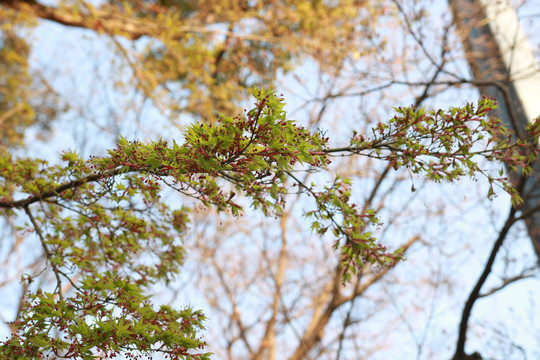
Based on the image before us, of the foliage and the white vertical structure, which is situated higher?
the white vertical structure

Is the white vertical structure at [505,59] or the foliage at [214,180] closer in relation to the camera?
the foliage at [214,180]

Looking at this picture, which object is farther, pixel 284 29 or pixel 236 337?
pixel 284 29

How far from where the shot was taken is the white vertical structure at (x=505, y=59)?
506cm

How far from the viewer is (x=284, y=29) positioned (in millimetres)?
8492

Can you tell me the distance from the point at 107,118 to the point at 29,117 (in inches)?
59.3

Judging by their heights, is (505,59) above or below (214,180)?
above

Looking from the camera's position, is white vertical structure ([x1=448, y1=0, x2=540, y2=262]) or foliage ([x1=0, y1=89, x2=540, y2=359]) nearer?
foliage ([x1=0, y1=89, x2=540, y2=359])

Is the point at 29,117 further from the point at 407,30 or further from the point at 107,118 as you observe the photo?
the point at 407,30

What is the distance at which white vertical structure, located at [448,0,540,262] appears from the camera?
506 cm

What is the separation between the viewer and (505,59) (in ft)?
19.3

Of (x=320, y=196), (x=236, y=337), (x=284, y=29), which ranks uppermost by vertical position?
(x=284, y=29)

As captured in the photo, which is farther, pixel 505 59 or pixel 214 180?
pixel 505 59

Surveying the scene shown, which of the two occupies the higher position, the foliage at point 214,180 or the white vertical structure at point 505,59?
the white vertical structure at point 505,59

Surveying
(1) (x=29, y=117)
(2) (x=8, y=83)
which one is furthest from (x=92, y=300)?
(2) (x=8, y=83)
